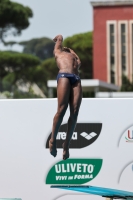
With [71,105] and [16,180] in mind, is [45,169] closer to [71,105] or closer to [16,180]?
[16,180]

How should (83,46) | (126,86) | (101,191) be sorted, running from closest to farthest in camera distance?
1. (101,191)
2. (126,86)
3. (83,46)

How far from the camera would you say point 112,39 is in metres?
65.6

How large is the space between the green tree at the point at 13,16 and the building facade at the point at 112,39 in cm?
717

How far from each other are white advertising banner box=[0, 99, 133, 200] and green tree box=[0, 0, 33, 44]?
52.8 meters

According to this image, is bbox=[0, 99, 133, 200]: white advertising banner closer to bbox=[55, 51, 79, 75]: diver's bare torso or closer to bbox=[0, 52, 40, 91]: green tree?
bbox=[55, 51, 79, 75]: diver's bare torso

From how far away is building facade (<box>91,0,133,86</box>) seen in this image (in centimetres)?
6300

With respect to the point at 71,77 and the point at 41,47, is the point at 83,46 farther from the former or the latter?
the point at 71,77

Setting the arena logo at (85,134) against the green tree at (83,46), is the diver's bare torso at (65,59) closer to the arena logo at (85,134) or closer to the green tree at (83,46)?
the arena logo at (85,134)

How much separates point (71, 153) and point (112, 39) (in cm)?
5973

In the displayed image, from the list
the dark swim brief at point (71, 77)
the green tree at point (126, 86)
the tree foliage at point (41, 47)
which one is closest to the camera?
the dark swim brief at point (71, 77)

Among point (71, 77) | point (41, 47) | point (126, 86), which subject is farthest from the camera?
point (41, 47)

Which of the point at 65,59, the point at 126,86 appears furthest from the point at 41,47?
the point at 65,59

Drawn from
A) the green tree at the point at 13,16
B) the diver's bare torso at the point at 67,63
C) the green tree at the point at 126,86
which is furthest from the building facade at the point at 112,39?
the diver's bare torso at the point at 67,63

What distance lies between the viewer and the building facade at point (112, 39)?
207 ft
